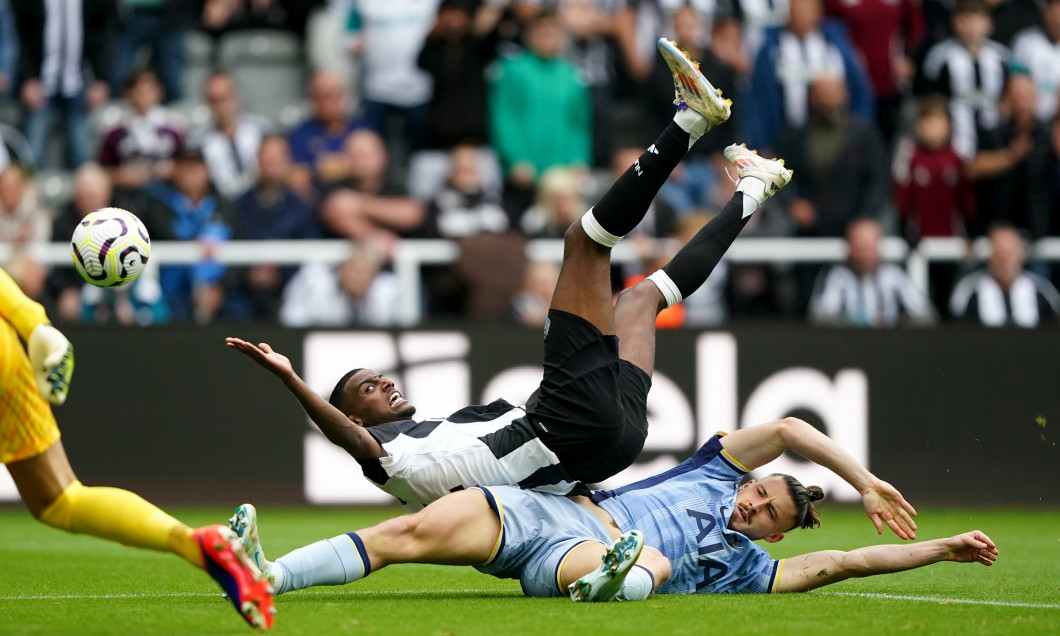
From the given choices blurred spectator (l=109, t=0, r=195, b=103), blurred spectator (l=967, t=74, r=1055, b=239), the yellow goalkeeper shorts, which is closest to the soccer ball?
the yellow goalkeeper shorts

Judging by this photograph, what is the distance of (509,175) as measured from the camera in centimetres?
1302

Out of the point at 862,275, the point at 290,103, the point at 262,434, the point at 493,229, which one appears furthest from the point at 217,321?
the point at 862,275

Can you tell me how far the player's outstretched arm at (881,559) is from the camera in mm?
6191

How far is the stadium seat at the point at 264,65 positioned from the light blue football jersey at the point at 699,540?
864 centimetres

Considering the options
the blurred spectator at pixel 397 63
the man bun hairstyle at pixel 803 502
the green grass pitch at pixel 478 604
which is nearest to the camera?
the green grass pitch at pixel 478 604

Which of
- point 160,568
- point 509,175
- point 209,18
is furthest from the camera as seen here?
point 209,18

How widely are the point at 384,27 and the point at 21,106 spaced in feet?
12.3

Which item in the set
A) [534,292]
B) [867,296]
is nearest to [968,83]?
[867,296]

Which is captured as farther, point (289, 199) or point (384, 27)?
point (384, 27)

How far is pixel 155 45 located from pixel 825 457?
9917 millimetres

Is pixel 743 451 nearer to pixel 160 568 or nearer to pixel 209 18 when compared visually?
pixel 160 568

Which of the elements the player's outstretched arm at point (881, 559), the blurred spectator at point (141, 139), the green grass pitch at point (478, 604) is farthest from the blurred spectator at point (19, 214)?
the player's outstretched arm at point (881, 559)

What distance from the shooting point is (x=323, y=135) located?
13156 millimetres

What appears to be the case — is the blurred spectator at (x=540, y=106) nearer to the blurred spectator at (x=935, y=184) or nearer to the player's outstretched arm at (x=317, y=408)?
the blurred spectator at (x=935, y=184)
